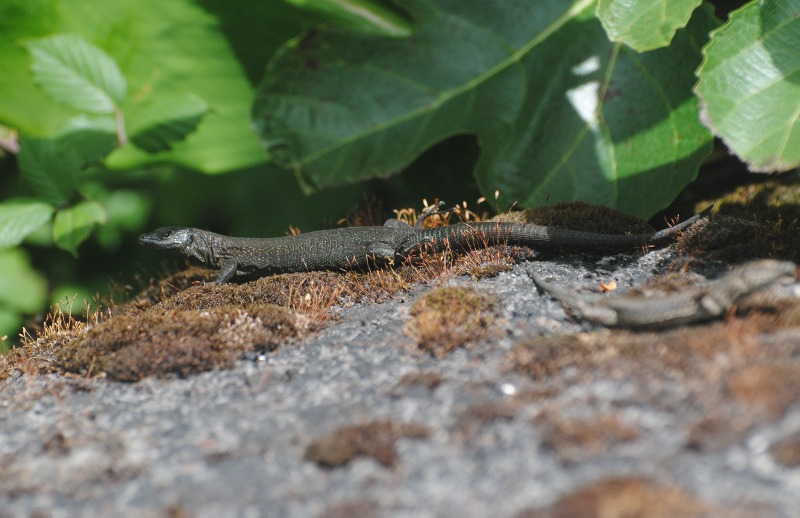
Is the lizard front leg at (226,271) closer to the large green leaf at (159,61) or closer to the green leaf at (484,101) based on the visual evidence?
the large green leaf at (159,61)

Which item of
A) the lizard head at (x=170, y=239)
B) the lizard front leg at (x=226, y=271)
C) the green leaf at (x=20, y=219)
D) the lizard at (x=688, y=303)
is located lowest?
the lizard front leg at (x=226, y=271)

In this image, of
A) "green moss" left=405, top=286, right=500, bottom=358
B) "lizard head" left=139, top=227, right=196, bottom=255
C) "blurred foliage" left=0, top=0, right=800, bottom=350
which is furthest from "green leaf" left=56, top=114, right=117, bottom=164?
"green moss" left=405, top=286, right=500, bottom=358

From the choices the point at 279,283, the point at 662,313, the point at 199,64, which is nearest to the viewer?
the point at 662,313

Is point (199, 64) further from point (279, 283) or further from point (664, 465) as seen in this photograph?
point (664, 465)

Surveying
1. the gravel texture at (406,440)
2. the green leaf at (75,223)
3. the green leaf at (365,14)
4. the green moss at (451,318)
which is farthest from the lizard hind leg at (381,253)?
the green leaf at (75,223)

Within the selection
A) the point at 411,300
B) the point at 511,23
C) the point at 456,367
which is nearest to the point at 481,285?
the point at 411,300

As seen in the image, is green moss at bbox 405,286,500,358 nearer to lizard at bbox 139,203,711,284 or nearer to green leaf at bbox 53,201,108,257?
lizard at bbox 139,203,711,284
